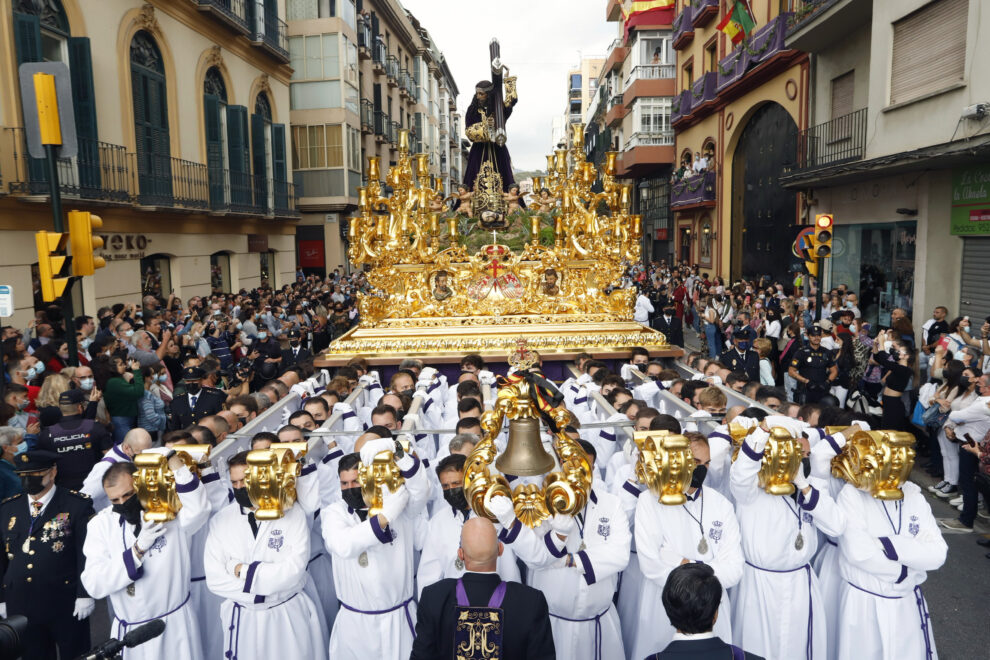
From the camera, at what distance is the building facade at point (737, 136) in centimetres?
1927

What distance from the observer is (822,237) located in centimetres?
1091

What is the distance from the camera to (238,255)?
2150 centimetres

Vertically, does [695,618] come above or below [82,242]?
below

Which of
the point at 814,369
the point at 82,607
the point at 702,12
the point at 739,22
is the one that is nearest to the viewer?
the point at 82,607

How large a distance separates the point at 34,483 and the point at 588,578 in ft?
12.0

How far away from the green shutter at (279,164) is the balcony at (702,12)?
597 inches

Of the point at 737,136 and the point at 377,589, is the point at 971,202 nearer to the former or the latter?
the point at 377,589

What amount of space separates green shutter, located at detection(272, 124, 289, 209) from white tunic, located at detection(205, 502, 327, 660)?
2061 centimetres

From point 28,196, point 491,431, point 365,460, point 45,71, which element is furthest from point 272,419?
point 28,196

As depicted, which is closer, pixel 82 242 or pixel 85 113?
pixel 82 242

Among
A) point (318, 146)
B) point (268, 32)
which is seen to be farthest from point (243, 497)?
point (318, 146)

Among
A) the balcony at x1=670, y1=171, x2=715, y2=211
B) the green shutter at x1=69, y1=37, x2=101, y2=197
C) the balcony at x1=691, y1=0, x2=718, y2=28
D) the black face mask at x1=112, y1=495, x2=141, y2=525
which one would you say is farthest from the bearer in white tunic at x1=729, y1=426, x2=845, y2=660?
the balcony at x1=691, y1=0, x2=718, y2=28

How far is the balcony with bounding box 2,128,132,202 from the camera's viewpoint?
37.8ft

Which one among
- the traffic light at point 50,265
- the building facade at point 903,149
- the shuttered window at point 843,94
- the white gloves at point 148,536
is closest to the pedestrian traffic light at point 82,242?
the traffic light at point 50,265
